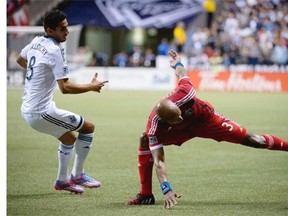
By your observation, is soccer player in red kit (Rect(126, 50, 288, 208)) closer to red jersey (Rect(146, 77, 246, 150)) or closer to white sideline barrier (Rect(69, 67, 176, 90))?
red jersey (Rect(146, 77, 246, 150))

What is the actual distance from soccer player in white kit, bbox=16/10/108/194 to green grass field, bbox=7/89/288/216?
59cm

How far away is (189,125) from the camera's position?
8023 mm

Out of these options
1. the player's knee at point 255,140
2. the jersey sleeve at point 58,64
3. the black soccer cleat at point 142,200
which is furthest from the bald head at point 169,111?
the jersey sleeve at point 58,64

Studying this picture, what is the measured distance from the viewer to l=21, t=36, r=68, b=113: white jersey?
26.7 ft

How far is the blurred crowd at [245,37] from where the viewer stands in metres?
31.0

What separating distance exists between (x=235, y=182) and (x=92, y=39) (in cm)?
3120

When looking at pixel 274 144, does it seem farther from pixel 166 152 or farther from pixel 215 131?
pixel 166 152

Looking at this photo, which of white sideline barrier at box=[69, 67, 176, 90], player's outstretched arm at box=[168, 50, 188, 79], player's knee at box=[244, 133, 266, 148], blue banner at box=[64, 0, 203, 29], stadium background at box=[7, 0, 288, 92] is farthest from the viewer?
blue banner at box=[64, 0, 203, 29]

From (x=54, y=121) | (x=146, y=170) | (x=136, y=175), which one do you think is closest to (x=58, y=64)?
(x=54, y=121)

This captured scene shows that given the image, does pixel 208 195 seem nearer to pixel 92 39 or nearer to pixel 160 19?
pixel 160 19

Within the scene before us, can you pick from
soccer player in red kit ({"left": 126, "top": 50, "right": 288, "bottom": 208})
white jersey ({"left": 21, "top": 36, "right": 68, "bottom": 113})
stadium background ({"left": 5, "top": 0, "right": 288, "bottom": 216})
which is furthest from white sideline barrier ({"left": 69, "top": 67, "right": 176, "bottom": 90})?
soccer player in red kit ({"left": 126, "top": 50, "right": 288, "bottom": 208})
